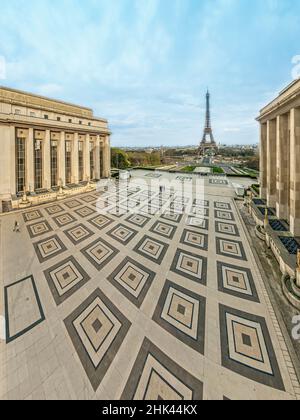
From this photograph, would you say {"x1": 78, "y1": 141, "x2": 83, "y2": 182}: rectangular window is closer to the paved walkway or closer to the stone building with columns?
the stone building with columns

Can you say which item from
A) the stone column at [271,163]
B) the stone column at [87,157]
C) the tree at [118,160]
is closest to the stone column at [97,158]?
the stone column at [87,157]

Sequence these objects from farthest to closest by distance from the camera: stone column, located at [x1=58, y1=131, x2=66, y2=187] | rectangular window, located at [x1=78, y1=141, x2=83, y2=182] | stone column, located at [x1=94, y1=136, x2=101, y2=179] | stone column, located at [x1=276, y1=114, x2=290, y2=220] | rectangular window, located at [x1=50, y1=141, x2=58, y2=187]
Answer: stone column, located at [x1=94, y1=136, x2=101, y2=179]
rectangular window, located at [x1=78, y1=141, x2=83, y2=182]
stone column, located at [x1=58, y1=131, x2=66, y2=187]
rectangular window, located at [x1=50, y1=141, x2=58, y2=187]
stone column, located at [x1=276, y1=114, x2=290, y2=220]

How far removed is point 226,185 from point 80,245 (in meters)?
19.8

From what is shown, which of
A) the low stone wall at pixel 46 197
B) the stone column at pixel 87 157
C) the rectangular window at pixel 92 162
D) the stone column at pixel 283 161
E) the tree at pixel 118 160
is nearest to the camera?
the stone column at pixel 283 161

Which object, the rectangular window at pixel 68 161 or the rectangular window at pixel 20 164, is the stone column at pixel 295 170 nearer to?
the rectangular window at pixel 20 164

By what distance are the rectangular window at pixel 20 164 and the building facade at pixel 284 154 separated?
64.3 feet

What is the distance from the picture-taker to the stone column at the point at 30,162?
1731 cm

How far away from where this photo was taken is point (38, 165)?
61.5 ft

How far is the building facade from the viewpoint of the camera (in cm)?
881

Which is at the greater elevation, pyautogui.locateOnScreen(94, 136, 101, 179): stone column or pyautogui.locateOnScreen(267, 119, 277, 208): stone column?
pyautogui.locateOnScreen(94, 136, 101, 179): stone column

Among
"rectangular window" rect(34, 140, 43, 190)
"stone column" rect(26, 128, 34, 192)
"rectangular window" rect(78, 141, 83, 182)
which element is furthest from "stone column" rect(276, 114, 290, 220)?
"rectangular window" rect(78, 141, 83, 182)

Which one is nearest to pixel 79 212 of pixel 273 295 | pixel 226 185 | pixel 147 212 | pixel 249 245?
pixel 147 212

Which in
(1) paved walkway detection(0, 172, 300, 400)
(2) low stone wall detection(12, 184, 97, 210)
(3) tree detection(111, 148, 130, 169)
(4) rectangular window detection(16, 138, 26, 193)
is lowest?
(1) paved walkway detection(0, 172, 300, 400)
